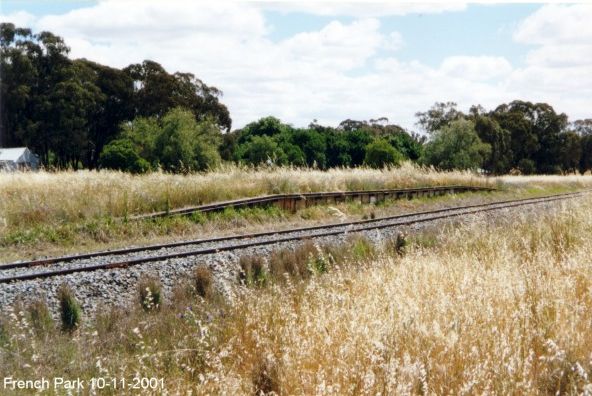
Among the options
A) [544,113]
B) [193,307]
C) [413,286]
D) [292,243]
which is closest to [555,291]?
[413,286]

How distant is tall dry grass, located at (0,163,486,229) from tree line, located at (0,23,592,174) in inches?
640

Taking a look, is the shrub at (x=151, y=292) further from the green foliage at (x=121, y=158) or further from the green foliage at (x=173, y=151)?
the green foliage at (x=121, y=158)

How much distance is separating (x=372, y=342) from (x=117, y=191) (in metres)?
11.8

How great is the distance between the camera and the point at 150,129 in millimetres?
45062

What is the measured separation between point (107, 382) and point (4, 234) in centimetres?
853

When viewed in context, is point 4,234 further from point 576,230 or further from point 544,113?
point 544,113

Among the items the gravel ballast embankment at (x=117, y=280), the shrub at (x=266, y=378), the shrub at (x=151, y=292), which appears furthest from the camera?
the gravel ballast embankment at (x=117, y=280)

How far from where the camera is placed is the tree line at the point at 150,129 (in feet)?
127

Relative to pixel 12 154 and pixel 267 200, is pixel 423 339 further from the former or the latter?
pixel 12 154

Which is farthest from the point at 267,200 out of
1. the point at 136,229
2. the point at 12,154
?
the point at 12,154

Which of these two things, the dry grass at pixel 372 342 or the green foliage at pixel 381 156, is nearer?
the dry grass at pixel 372 342

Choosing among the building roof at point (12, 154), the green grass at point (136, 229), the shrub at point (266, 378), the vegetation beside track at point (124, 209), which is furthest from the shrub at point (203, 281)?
the building roof at point (12, 154)

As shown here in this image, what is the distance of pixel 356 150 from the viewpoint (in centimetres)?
6662

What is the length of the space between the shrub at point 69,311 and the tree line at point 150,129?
2815 centimetres
